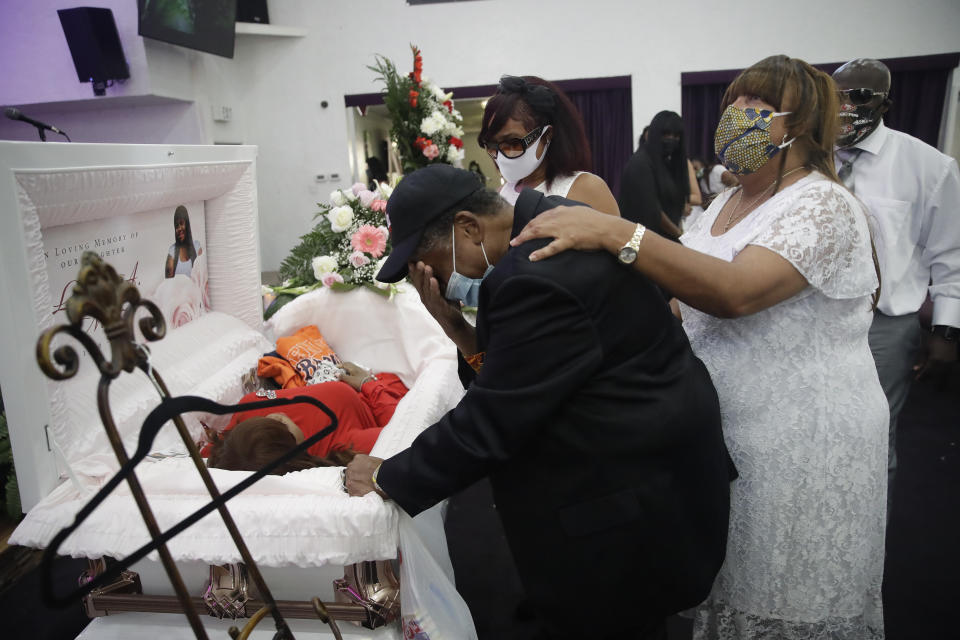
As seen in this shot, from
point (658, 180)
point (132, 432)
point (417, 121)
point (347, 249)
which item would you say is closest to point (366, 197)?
point (347, 249)

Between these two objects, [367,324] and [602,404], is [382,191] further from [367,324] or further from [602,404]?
[602,404]

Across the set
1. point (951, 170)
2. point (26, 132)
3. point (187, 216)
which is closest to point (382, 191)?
point (187, 216)

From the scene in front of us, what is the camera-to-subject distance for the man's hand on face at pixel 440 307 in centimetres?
132

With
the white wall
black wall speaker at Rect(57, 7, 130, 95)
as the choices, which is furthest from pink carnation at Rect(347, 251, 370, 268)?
the white wall

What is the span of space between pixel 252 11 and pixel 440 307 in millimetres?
7770

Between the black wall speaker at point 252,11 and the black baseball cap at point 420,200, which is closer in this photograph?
the black baseball cap at point 420,200

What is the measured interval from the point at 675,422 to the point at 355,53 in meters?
7.97

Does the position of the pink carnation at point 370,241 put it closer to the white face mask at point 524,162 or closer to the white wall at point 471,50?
the white face mask at point 524,162

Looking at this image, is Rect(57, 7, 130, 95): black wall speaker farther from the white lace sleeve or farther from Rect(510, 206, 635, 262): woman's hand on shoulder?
the white lace sleeve

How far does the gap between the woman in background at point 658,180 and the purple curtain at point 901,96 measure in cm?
393

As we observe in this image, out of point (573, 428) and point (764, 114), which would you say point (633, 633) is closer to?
point (573, 428)

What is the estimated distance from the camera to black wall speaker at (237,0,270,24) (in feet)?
25.1

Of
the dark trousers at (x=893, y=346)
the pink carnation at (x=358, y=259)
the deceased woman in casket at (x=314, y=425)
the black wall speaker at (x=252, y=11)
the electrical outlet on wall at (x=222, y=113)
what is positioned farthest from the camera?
the black wall speaker at (x=252, y=11)

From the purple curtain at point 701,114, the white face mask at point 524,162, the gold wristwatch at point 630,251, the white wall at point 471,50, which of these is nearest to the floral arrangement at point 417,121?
the white face mask at point 524,162
